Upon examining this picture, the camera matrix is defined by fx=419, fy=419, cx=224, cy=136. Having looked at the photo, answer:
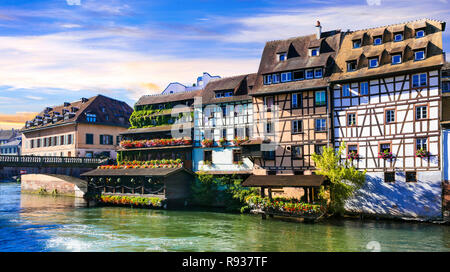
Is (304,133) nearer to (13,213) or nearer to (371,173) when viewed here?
(371,173)

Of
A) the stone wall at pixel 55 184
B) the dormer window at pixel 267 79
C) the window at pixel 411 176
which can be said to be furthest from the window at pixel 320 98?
the stone wall at pixel 55 184

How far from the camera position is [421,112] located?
31.8 metres

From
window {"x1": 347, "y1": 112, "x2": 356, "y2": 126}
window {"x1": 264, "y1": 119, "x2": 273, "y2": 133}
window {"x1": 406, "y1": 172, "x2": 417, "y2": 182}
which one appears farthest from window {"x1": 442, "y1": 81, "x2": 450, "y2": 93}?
window {"x1": 264, "y1": 119, "x2": 273, "y2": 133}

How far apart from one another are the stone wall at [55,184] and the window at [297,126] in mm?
30855

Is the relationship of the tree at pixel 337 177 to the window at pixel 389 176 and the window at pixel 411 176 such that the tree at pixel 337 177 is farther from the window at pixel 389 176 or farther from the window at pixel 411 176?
the window at pixel 411 176

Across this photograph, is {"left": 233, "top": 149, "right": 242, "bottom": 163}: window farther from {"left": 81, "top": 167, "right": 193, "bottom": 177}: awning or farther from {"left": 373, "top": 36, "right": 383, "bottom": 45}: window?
{"left": 373, "top": 36, "right": 383, "bottom": 45}: window

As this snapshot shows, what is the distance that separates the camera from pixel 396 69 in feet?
108

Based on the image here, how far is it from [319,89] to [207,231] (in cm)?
1604

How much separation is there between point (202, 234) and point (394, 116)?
17.7 m

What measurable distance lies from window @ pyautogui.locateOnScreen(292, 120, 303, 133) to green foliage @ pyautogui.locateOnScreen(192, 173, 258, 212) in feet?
22.2

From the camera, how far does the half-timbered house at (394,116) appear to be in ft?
103

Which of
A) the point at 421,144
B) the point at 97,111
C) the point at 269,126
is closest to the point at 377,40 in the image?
the point at 421,144

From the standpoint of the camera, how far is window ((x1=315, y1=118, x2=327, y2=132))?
1411 inches
